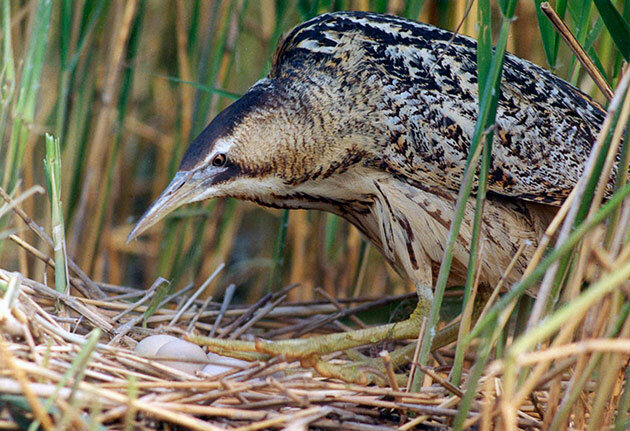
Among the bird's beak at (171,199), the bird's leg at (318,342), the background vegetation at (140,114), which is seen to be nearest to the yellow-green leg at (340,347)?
the bird's leg at (318,342)

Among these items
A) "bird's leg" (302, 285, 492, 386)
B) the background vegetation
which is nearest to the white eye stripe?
the background vegetation

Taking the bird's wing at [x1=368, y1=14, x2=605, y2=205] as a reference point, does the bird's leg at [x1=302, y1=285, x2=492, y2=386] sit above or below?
below

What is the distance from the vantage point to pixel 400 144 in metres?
2.24

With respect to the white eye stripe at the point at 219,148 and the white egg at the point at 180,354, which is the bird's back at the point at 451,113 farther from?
the white egg at the point at 180,354

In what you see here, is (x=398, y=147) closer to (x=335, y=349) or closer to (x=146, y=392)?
(x=335, y=349)

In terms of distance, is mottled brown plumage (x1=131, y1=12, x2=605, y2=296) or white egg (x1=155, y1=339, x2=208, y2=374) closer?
white egg (x1=155, y1=339, x2=208, y2=374)

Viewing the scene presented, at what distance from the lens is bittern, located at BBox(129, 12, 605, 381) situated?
222 centimetres

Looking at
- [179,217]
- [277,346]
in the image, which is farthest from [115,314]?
[179,217]

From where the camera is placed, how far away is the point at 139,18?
2.87m

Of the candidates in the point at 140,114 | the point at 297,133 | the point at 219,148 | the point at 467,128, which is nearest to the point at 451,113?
the point at 467,128

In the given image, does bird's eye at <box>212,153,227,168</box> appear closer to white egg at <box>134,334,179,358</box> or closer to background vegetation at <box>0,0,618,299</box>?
background vegetation at <box>0,0,618,299</box>

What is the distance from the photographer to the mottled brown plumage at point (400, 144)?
87.6 inches

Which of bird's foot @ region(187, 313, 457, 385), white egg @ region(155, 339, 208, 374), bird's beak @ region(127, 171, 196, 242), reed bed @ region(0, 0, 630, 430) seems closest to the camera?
reed bed @ region(0, 0, 630, 430)

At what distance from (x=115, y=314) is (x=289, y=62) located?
0.94 metres
